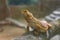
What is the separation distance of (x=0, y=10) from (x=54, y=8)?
693mm

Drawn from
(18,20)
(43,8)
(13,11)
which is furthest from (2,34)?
(43,8)

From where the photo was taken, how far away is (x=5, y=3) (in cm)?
204

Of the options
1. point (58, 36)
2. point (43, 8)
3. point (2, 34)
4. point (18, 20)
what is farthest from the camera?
point (43, 8)

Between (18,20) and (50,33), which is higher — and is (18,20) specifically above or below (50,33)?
below

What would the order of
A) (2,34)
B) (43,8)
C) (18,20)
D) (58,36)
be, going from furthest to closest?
(43,8), (18,20), (2,34), (58,36)

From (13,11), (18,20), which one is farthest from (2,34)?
(13,11)

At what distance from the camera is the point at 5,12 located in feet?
6.80

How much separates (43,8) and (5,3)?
0.49m

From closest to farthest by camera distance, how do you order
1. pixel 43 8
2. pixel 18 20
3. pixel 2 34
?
pixel 2 34, pixel 18 20, pixel 43 8

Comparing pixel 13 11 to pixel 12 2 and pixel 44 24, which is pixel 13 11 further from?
pixel 44 24

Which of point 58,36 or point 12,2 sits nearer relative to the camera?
point 58,36

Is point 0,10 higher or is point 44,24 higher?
point 44,24

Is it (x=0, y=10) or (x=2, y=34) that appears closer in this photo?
(x=2, y=34)

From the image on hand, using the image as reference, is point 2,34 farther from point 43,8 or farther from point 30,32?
point 43,8
